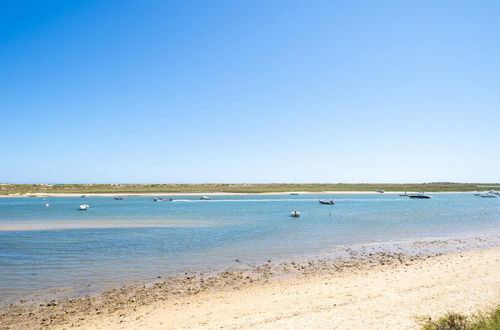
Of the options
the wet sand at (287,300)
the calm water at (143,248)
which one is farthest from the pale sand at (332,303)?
the calm water at (143,248)

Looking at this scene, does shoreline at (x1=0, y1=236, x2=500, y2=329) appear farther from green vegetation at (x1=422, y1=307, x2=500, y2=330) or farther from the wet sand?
green vegetation at (x1=422, y1=307, x2=500, y2=330)

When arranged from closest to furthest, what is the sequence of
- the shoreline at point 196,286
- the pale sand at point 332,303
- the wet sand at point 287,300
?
the pale sand at point 332,303 → the wet sand at point 287,300 → the shoreline at point 196,286

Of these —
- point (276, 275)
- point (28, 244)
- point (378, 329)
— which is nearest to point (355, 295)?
point (378, 329)

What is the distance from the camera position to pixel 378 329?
1055 centimetres

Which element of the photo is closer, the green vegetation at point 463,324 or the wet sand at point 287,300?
the green vegetation at point 463,324

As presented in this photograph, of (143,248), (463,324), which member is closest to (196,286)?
(463,324)

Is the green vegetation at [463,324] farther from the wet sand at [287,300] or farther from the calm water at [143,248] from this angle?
the calm water at [143,248]

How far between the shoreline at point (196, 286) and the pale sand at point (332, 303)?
195 millimetres

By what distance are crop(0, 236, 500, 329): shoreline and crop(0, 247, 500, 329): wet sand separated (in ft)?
0.14

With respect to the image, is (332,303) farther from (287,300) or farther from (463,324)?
(463,324)

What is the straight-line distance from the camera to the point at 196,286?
56.3 ft

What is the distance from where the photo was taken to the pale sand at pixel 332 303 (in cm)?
1167

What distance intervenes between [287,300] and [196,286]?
487 cm

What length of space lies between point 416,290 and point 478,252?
12.2 metres
